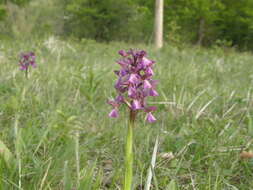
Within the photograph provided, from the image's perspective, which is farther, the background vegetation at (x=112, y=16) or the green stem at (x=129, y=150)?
the background vegetation at (x=112, y=16)

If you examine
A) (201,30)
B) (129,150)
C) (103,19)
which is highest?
(129,150)

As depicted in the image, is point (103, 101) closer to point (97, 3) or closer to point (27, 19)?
point (27, 19)

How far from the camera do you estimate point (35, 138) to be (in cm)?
191

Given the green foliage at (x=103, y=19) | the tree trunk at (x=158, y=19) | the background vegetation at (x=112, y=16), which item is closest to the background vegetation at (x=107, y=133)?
the tree trunk at (x=158, y=19)

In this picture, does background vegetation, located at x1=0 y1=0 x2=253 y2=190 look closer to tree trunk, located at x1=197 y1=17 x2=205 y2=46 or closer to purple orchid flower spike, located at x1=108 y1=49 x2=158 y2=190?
purple orchid flower spike, located at x1=108 y1=49 x2=158 y2=190

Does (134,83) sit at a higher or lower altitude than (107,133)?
higher

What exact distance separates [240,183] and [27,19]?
42.1 feet

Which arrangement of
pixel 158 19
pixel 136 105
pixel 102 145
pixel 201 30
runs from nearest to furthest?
pixel 136 105, pixel 102 145, pixel 158 19, pixel 201 30

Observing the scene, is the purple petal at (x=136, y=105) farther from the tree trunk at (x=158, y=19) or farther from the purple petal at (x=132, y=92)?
the tree trunk at (x=158, y=19)

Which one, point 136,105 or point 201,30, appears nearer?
point 136,105

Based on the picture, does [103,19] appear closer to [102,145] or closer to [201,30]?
[201,30]

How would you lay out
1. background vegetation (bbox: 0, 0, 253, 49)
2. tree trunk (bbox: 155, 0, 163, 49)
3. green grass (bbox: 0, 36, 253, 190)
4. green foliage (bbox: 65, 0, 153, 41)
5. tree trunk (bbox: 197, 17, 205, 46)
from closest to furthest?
green grass (bbox: 0, 36, 253, 190) < tree trunk (bbox: 155, 0, 163, 49) < background vegetation (bbox: 0, 0, 253, 49) < green foliage (bbox: 65, 0, 153, 41) < tree trunk (bbox: 197, 17, 205, 46)

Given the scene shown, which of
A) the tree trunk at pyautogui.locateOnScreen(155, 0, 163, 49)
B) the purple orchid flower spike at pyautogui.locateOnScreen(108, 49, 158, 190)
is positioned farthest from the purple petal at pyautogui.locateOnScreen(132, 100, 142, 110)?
the tree trunk at pyautogui.locateOnScreen(155, 0, 163, 49)

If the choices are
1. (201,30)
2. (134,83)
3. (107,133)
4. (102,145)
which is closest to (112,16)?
(201,30)
